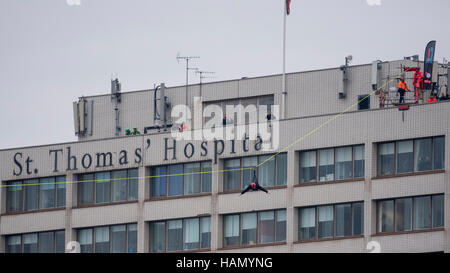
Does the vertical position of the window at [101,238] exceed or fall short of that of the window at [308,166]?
it falls short

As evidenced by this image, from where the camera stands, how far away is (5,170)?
309 ft

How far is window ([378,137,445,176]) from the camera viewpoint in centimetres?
7856

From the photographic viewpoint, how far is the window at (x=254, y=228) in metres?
83.4

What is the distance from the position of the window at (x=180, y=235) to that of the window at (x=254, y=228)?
4.63ft

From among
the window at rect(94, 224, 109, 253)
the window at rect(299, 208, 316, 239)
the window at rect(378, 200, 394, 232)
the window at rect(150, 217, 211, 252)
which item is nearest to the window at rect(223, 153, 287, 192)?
the window at rect(299, 208, 316, 239)

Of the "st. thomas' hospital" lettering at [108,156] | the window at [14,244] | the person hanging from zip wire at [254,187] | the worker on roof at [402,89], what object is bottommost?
the window at [14,244]

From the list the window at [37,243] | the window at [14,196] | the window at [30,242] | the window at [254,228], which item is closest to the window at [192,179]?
the window at [254,228]

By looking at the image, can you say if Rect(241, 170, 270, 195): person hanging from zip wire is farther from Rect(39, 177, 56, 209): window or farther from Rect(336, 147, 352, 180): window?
Rect(39, 177, 56, 209): window

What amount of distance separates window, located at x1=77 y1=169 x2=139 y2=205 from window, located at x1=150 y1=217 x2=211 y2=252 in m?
3.05

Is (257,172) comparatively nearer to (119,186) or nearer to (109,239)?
(119,186)

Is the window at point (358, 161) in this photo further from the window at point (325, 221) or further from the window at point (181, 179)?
the window at point (181, 179)
